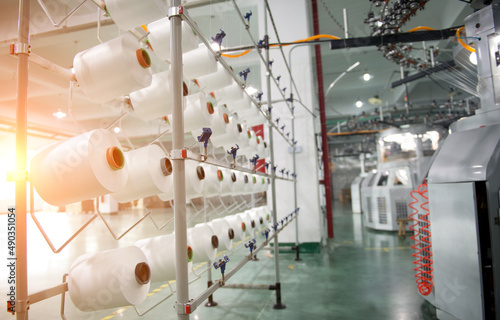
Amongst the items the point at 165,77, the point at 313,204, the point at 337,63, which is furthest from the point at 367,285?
the point at 337,63

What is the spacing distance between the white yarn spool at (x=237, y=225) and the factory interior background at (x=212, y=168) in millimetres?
24

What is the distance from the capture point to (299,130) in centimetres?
695

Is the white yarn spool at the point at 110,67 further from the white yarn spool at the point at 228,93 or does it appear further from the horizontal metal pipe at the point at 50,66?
the white yarn spool at the point at 228,93

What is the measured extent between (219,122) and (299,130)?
4.42m

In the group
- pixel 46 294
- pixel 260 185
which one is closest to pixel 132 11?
pixel 46 294

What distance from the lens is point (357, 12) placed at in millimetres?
5824

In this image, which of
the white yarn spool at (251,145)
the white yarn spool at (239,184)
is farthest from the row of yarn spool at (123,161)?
the white yarn spool at (251,145)

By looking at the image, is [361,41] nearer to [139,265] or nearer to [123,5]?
[123,5]

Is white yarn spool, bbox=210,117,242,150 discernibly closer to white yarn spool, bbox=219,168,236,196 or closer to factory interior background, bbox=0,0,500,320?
factory interior background, bbox=0,0,500,320

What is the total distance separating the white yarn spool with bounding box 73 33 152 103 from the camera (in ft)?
5.00

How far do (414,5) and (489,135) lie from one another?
7.52 feet

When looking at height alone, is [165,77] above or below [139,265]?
above

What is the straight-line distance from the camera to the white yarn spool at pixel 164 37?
2090 mm

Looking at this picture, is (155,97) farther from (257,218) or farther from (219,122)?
(257,218)
